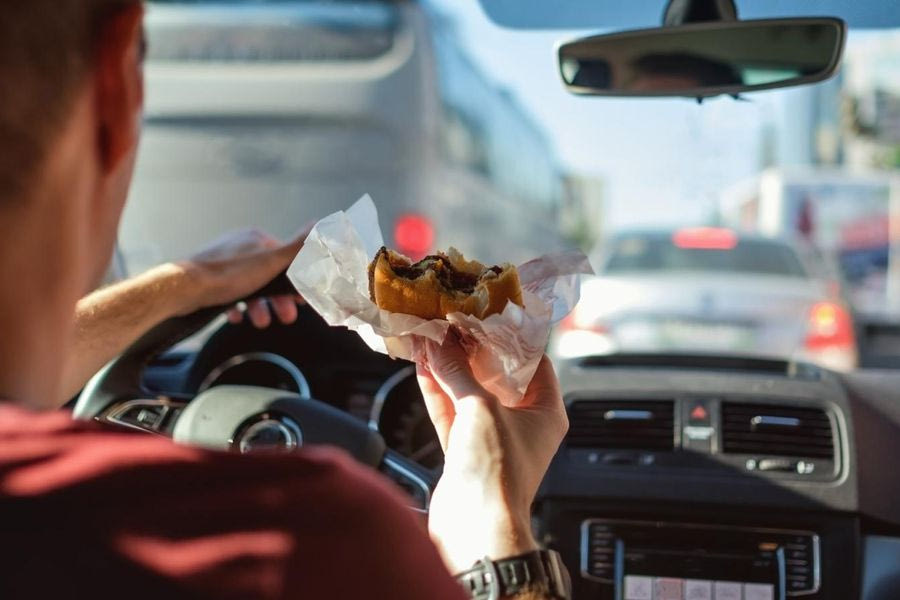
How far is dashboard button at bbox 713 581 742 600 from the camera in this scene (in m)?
2.46

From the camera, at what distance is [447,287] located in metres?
1.88

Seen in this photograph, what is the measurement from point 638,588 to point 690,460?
380 millimetres

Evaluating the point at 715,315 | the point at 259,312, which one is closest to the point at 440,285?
the point at 259,312

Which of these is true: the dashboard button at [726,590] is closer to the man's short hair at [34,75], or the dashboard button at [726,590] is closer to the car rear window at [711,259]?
the man's short hair at [34,75]

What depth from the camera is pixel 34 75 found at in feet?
3.22

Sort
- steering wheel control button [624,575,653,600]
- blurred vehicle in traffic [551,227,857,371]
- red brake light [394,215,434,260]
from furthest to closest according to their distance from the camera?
red brake light [394,215,434,260]
blurred vehicle in traffic [551,227,857,371]
steering wheel control button [624,575,653,600]

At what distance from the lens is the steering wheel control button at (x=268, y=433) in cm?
221

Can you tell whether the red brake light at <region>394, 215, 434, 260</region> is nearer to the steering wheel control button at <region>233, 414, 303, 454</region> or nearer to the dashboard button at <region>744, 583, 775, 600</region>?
the dashboard button at <region>744, 583, 775, 600</region>

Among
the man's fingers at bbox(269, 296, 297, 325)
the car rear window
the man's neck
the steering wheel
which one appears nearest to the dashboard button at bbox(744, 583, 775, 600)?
the steering wheel

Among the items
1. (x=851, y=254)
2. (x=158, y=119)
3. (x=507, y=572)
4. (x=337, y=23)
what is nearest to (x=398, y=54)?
(x=337, y=23)

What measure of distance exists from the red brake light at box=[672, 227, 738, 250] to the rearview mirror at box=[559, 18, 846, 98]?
20.6ft

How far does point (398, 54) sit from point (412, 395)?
8092 mm

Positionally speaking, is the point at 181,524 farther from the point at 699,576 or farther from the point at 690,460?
the point at 690,460

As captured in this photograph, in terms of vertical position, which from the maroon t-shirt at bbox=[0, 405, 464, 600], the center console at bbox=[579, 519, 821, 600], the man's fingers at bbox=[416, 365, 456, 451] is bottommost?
the center console at bbox=[579, 519, 821, 600]
